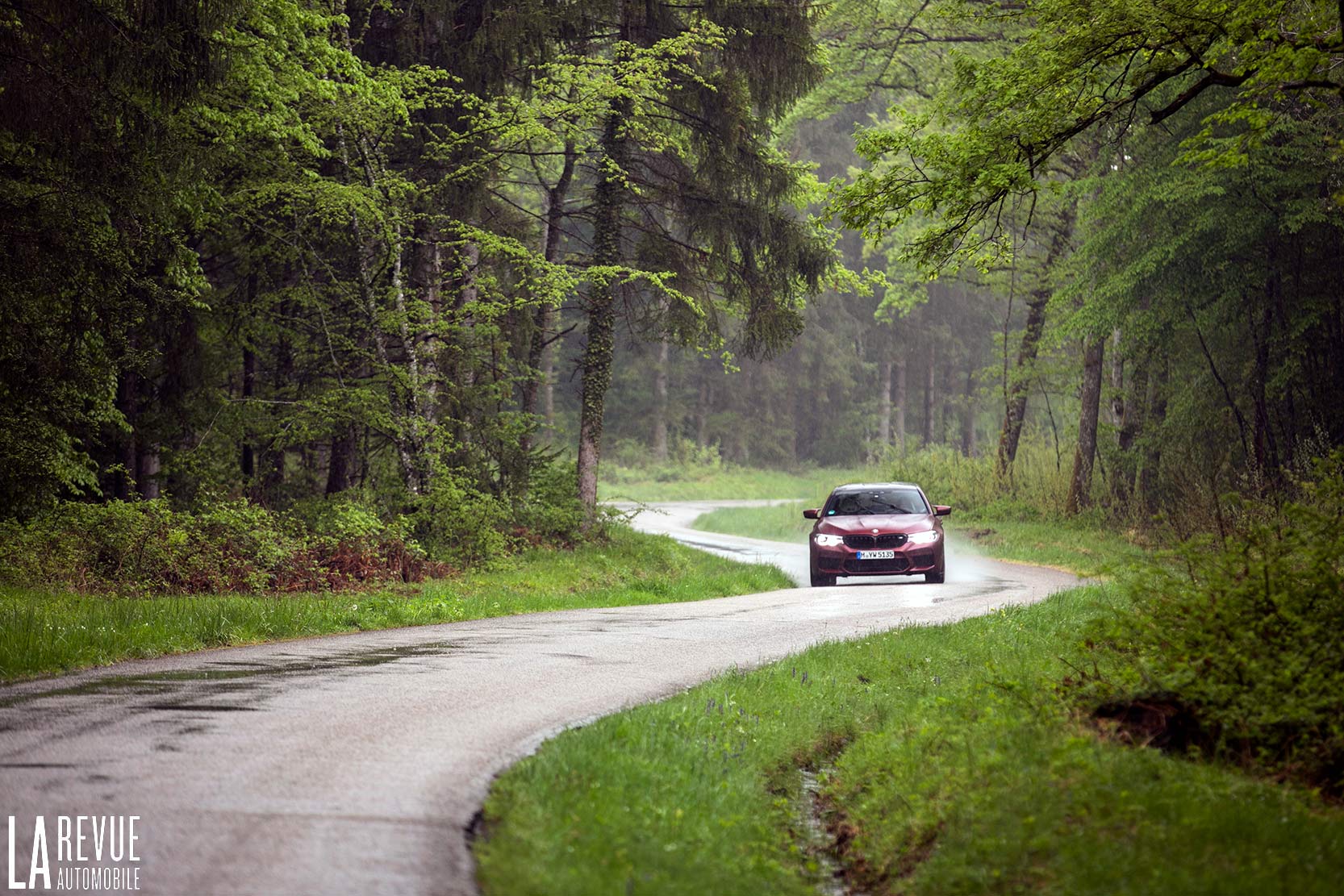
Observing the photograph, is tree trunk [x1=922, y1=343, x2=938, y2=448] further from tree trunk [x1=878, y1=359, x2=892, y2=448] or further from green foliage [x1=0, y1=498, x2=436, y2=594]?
green foliage [x1=0, y1=498, x2=436, y2=594]

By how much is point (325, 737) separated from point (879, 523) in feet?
48.3

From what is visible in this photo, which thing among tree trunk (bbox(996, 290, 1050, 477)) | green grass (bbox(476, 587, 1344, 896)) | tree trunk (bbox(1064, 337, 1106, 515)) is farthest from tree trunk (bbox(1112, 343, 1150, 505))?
green grass (bbox(476, 587, 1344, 896))

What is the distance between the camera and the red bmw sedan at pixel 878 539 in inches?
818

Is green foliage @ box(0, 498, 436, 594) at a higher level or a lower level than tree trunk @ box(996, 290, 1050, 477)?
lower

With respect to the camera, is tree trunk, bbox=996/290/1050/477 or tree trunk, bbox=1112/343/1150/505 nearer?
tree trunk, bbox=1112/343/1150/505

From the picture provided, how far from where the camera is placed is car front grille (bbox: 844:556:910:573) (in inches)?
818

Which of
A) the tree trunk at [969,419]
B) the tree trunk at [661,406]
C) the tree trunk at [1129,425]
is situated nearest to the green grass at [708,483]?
the tree trunk at [661,406]

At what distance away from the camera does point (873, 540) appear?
20750 millimetres

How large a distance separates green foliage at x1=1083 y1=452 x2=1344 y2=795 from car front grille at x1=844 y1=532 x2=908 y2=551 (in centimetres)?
1189

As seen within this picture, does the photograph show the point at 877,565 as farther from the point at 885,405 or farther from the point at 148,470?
the point at 885,405

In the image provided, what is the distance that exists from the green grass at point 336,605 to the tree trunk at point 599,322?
1536 mm

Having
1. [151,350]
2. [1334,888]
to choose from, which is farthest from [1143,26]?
[151,350]

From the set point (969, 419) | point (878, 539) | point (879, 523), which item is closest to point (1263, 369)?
point (879, 523)

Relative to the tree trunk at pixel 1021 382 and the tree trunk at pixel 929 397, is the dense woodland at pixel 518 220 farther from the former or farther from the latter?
the tree trunk at pixel 929 397
